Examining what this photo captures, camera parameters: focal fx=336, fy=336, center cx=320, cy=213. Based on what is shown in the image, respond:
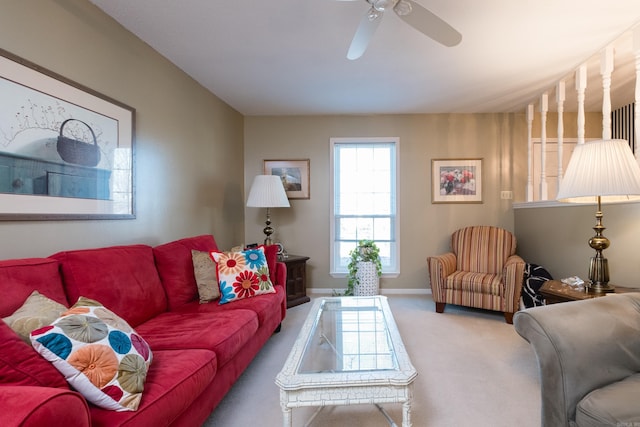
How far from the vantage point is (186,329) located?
191 centimetres

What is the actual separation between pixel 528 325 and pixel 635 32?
2.58 m

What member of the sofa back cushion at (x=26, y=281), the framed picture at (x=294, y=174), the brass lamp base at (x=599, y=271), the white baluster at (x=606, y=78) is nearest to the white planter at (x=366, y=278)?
the framed picture at (x=294, y=174)

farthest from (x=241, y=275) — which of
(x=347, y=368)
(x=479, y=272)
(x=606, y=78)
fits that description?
(x=606, y=78)

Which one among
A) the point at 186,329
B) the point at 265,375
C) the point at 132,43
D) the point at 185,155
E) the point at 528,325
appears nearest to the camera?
the point at 528,325

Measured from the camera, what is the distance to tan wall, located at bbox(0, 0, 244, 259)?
180 cm

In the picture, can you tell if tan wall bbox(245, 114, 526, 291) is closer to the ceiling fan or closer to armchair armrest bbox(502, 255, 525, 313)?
armchair armrest bbox(502, 255, 525, 313)

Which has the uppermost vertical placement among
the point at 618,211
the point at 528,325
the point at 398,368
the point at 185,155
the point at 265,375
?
the point at 185,155

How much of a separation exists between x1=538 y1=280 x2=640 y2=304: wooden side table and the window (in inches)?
91.1

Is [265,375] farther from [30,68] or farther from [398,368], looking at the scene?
[30,68]

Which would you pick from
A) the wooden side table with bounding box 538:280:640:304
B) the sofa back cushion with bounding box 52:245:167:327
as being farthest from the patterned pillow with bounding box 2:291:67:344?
the wooden side table with bounding box 538:280:640:304

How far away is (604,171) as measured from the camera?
1999 millimetres

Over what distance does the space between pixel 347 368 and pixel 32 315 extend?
129 centimetres

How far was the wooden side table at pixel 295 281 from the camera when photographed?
3.97 metres

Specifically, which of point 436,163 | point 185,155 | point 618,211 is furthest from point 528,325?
point 436,163
